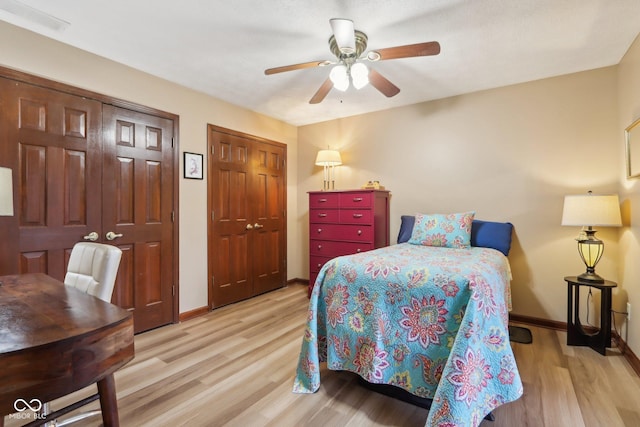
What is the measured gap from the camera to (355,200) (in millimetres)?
3619

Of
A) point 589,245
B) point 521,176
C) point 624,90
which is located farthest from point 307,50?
point 589,245

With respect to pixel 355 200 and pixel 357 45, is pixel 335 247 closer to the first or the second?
pixel 355 200

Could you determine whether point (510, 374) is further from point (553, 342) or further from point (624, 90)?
point (624, 90)

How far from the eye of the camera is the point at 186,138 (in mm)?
3189

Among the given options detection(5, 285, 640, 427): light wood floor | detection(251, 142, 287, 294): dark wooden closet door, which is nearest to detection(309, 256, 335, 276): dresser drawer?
detection(251, 142, 287, 294): dark wooden closet door

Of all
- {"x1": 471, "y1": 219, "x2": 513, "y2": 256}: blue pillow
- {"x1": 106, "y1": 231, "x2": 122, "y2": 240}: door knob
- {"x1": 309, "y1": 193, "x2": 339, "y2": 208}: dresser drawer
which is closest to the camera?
{"x1": 106, "y1": 231, "x2": 122, "y2": 240}: door knob

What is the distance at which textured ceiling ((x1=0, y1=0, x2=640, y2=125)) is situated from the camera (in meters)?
1.93

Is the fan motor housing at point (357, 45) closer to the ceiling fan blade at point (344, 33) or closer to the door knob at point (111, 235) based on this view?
the ceiling fan blade at point (344, 33)

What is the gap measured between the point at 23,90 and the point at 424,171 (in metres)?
3.63

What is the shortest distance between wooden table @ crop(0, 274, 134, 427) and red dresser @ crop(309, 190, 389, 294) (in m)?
2.71

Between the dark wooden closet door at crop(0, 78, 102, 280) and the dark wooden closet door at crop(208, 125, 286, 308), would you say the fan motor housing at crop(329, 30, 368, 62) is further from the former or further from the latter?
the dark wooden closet door at crop(0, 78, 102, 280)

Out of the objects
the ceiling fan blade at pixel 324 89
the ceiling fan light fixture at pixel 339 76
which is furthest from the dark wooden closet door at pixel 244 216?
the ceiling fan light fixture at pixel 339 76

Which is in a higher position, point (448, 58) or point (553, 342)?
point (448, 58)

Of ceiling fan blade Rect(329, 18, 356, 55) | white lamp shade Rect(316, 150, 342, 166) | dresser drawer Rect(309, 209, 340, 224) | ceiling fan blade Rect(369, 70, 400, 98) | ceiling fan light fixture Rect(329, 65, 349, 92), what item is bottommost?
dresser drawer Rect(309, 209, 340, 224)
